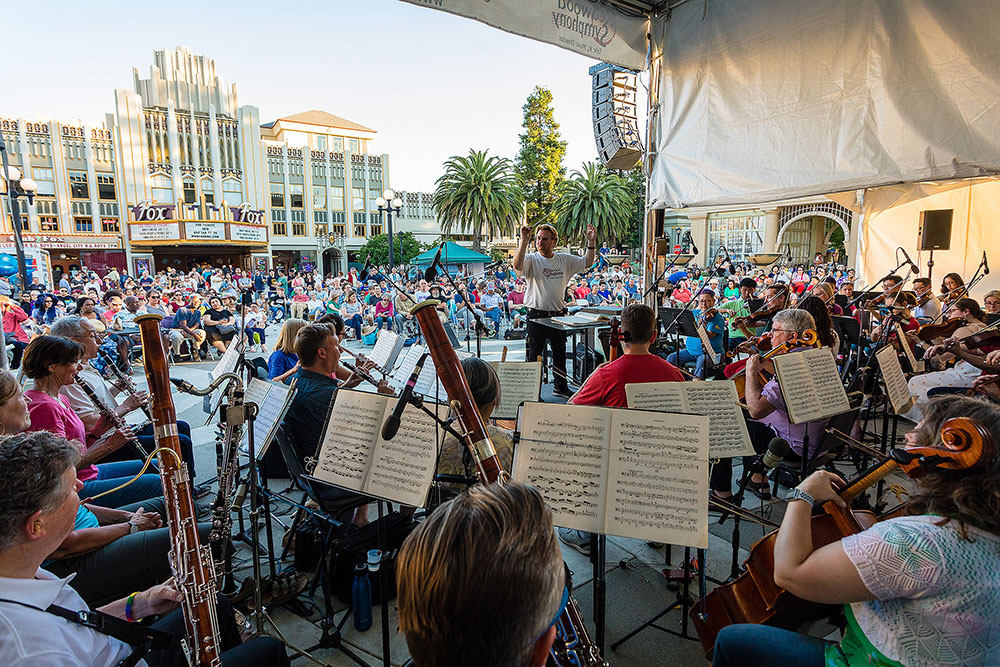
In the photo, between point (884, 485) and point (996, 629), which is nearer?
point (996, 629)

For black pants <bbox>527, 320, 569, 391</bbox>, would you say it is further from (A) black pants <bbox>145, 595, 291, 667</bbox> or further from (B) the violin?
(A) black pants <bbox>145, 595, 291, 667</bbox>

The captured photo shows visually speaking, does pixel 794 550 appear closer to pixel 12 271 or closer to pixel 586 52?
pixel 586 52

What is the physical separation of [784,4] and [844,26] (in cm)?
55

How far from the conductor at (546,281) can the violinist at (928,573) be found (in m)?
4.32

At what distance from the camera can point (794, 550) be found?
4.90 feet

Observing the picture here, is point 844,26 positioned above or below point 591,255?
above

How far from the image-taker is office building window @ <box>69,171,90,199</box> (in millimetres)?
36375

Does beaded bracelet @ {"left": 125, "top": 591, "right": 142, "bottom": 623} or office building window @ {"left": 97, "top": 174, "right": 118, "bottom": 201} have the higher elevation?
office building window @ {"left": 97, "top": 174, "right": 118, "bottom": 201}

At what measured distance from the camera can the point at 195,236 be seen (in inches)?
1387

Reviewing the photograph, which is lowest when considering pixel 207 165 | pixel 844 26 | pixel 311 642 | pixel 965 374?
pixel 311 642

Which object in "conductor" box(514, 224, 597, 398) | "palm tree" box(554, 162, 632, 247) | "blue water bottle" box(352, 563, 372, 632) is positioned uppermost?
"palm tree" box(554, 162, 632, 247)

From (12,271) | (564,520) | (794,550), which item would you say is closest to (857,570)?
(794,550)

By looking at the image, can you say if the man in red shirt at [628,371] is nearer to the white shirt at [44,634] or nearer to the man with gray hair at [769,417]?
the man with gray hair at [769,417]

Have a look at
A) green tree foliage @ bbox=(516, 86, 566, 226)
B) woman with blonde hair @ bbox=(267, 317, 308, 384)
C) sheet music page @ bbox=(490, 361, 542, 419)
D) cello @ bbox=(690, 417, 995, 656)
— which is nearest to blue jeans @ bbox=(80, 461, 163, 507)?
woman with blonde hair @ bbox=(267, 317, 308, 384)
